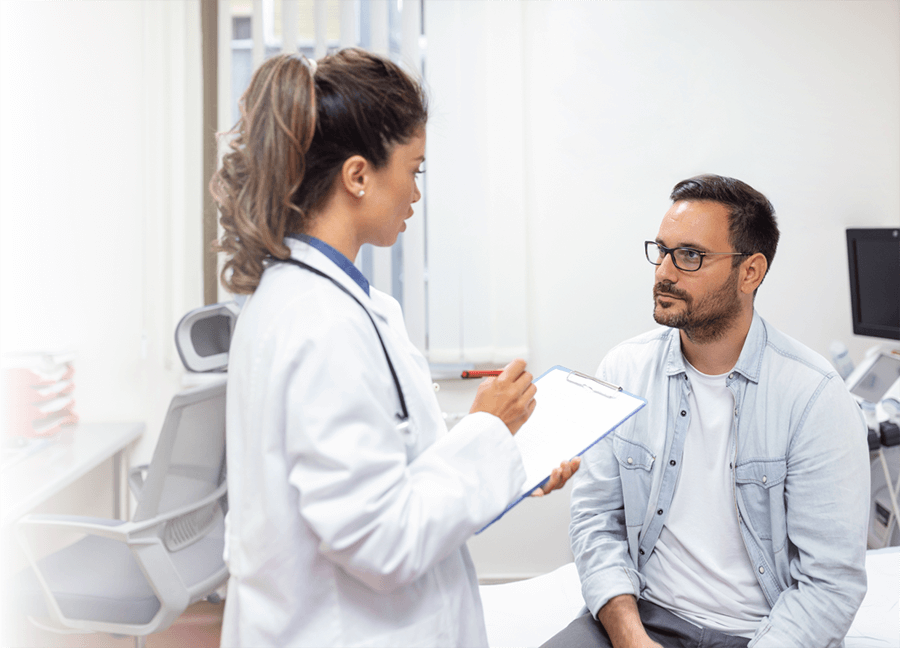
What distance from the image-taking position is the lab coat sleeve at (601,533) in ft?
4.05

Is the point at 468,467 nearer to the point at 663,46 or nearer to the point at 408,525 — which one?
the point at 408,525

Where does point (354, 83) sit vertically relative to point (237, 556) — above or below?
above

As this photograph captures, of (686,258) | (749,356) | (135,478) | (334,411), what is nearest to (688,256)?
(686,258)

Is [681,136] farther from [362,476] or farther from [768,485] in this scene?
[362,476]

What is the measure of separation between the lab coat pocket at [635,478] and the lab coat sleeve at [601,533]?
18mm

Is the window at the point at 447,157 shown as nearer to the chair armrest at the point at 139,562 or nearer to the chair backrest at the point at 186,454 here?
the chair backrest at the point at 186,454

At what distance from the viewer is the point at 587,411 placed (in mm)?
1060

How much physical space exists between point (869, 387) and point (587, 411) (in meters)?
1.58

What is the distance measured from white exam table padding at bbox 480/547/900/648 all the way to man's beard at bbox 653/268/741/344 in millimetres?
653

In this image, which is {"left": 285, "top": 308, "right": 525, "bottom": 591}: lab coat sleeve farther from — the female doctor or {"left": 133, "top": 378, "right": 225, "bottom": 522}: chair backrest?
{"left": 133, "top": 378, "right": 225, "bottom": 522}: chair backrest

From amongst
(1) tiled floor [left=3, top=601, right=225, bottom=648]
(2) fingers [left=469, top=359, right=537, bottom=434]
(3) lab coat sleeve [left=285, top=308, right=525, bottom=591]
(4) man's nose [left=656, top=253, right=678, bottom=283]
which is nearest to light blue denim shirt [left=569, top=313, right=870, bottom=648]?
(4) man's nose [left=656, top=253, right=678, bottom=283]

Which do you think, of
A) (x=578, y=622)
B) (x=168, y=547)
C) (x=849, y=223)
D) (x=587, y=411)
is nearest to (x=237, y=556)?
(x=587, y=411)

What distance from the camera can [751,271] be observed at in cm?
131

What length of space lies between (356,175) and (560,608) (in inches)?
43.2
